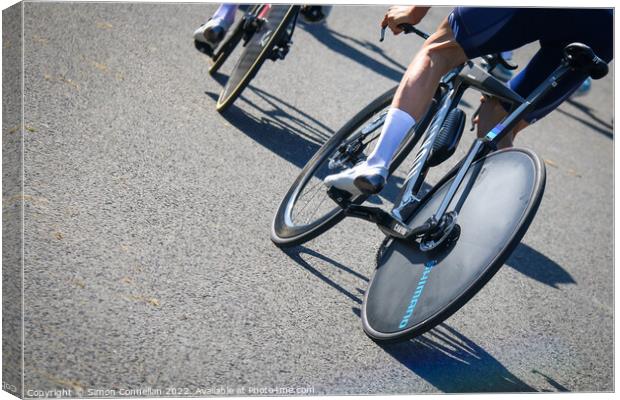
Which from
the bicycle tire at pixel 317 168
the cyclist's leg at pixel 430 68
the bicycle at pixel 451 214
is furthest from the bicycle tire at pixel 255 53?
the cyclist's leg at pixel 430 68

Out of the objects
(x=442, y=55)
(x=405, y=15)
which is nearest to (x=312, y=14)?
(x=405, y=15)

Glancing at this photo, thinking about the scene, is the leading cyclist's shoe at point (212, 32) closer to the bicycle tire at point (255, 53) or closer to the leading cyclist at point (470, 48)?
the bicycle tire at point (255, 53)

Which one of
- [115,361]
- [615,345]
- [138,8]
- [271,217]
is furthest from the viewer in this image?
[138,8]

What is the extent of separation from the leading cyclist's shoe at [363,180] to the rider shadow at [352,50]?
163 inches

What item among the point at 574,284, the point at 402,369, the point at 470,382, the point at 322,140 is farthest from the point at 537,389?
the point at 322,140

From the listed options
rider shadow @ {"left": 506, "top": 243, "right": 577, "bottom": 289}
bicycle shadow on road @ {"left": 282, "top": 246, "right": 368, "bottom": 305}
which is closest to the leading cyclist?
bicycle shadow on road @ {"left": 282, "top": 246, "right": 368, "bottom": 305}

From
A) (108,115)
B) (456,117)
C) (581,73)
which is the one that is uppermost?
(581,73)

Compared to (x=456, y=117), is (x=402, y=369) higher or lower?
lower

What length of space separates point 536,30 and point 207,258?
1748 millimetres

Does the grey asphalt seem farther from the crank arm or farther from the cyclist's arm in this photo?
the cyclist's arm

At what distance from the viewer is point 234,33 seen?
5.52 meters

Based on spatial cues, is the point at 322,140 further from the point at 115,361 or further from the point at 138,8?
the point at 115,361

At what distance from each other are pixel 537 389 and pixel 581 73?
53.6 inches

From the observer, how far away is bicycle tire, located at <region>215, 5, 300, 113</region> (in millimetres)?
4961
